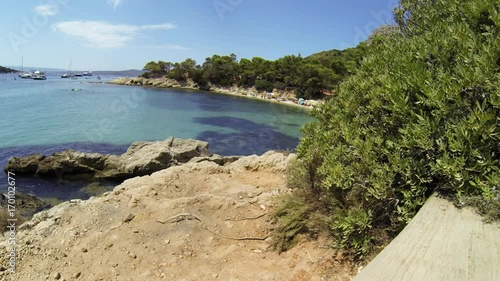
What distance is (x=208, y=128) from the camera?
27.6 m

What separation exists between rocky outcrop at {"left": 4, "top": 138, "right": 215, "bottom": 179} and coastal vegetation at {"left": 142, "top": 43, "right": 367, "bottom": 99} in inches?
1398

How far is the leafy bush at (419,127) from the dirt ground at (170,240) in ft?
2.78

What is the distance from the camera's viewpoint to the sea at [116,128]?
1462 centimetres

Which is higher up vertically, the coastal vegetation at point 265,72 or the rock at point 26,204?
the coastal vegetation at point 265,72

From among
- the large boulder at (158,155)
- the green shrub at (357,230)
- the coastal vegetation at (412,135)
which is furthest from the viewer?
the large boulder at (158,155)

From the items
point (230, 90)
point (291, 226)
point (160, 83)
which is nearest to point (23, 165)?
point (291, 226)

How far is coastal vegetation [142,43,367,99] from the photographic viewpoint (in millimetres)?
48844

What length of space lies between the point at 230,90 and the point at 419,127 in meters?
58.9

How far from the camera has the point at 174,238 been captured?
16.6 ft

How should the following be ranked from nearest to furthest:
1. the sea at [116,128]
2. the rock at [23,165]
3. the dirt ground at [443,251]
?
the dirt ground at [443,251] < the sea at [116,128] < the rock at [23,165]

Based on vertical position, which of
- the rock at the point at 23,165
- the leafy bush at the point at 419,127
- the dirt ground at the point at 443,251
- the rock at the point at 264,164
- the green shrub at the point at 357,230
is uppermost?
the leafy bush at the point at 419,127

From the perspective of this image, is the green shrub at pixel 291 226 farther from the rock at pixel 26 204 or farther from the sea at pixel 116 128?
the rock at pixel 26 204

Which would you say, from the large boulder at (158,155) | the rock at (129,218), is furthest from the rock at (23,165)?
the rock at (129,218)

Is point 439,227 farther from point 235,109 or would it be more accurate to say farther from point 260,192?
point 235,109
